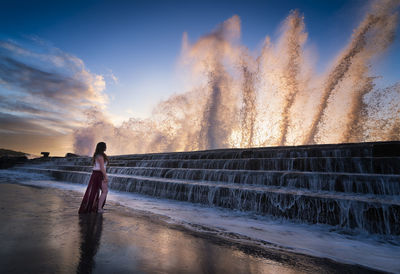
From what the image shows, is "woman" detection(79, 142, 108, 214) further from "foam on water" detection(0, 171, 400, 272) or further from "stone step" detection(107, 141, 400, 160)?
"stone step" detection(107, 141, 400, 160)

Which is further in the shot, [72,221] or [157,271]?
[72,221]

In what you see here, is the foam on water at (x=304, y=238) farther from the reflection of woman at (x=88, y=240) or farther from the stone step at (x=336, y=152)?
the stone step at (x=336, y=152)

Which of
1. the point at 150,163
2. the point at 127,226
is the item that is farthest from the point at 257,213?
the point at 150,163

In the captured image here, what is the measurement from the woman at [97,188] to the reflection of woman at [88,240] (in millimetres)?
334

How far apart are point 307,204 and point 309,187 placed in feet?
4.20

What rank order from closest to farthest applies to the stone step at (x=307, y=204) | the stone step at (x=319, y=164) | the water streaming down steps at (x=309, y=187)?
the stone step at (x=307, y=204) < the water streaming down steps at (x=309, y=187) < the stone step at (x=319, y=164)

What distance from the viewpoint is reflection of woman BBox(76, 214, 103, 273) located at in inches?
79.8

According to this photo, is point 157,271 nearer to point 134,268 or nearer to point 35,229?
point 134,268

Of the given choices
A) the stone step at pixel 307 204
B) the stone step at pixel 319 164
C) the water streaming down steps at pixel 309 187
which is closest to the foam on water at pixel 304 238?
the stone step at pixel 307 204

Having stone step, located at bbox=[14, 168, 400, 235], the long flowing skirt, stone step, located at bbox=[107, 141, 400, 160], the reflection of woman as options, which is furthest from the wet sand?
stone step, located at bbox=[107, 141, 400, 160]

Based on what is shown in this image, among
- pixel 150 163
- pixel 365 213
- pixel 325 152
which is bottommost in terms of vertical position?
pixel 365 213

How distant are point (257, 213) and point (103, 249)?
13.4ft

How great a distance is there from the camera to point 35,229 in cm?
308

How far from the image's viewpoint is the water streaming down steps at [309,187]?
4332 millimetres
